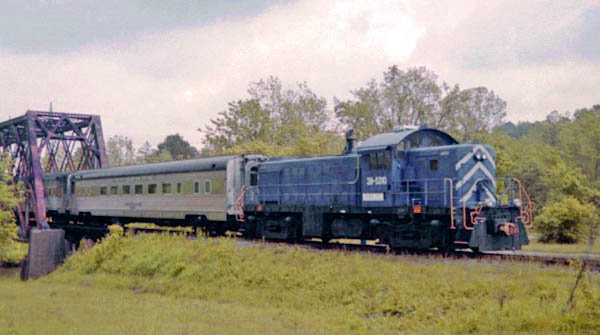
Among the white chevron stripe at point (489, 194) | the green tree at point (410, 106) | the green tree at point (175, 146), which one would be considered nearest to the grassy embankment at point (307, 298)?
the white chevron stripe at point (489, 194)

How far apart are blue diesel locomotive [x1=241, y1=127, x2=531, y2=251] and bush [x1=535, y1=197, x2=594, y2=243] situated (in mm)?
11625

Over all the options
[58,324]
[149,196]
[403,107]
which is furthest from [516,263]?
[403,107]

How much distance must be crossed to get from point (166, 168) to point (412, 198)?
46.0ft

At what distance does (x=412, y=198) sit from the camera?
16.9 m

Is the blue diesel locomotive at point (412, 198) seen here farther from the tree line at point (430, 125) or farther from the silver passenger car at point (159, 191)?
the tree line at point (430, 125)

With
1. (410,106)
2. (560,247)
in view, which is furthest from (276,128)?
(560,247)

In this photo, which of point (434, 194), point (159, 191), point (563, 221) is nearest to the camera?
point (434, 194)

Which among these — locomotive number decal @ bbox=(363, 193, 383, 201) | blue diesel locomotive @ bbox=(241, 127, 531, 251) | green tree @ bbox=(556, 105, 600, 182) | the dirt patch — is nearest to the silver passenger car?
blue diesel locomotive @ bbox=(241, 127, 531, 251)

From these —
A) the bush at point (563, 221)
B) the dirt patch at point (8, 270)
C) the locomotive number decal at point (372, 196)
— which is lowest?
the dirt patch at point (8, 270)

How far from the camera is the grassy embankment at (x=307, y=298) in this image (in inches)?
396

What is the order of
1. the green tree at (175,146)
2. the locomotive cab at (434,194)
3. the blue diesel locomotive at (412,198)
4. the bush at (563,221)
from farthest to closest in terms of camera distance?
the green tree at (175,146) < the bush at (563,221) < the blue diesel locomotive at (412,198) < the locomotive cab at (434,194)

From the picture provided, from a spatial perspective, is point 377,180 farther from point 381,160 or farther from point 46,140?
point 46,140

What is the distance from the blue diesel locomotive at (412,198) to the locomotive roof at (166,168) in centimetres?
→ 460

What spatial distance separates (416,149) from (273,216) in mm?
6719
